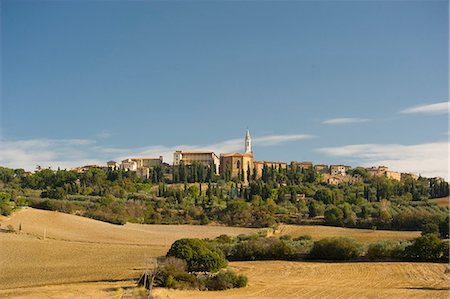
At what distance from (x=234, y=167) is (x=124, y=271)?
318 feet

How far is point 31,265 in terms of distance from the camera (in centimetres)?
3662

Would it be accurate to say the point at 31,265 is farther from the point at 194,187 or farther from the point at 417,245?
the point at 194,187

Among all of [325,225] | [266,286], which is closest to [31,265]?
[266,286]

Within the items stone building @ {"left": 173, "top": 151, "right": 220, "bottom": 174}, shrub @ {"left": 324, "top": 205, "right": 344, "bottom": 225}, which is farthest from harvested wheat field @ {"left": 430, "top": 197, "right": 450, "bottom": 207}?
stone building @ {"left": 173, "top": 151, "right": 220, "bottom": 174}

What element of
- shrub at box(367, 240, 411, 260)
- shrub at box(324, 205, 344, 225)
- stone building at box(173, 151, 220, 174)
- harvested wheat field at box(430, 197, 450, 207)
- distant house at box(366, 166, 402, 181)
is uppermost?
stone building at box(173, 151, 220, 174)

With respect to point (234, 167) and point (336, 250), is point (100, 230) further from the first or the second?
point (234, 167)

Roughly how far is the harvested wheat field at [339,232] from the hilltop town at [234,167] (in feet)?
159

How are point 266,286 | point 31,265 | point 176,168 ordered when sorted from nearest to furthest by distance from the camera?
point 266,286 < point 31,265 < point 176,168

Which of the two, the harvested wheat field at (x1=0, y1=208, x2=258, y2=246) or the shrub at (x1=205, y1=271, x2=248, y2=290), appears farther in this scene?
the harvested wheat field at (x1=0, y1=208, x2=258, y2=246)

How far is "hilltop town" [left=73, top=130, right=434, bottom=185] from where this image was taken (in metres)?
123

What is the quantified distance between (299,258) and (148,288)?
17813 millimetres

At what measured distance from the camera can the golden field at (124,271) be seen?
1073 inches

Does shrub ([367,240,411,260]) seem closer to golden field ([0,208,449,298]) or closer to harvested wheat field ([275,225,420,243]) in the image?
golden field ([0,208,449,298])

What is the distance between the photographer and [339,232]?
209 ft
